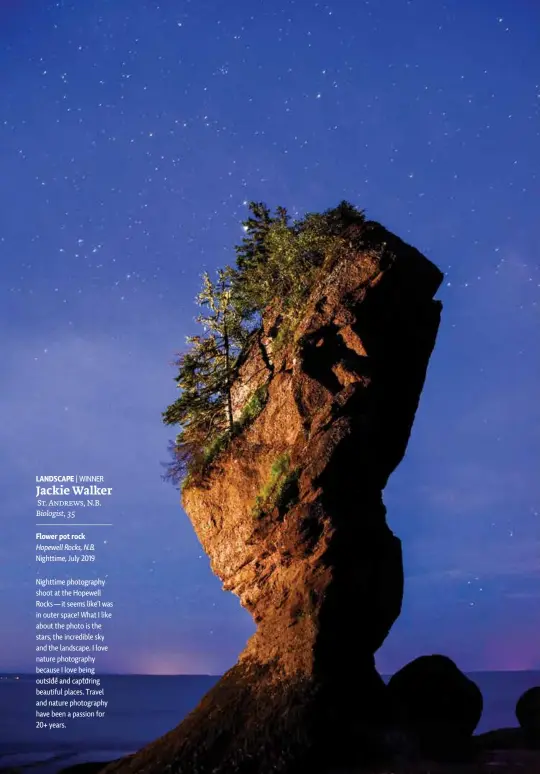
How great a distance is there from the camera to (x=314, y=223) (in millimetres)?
20234

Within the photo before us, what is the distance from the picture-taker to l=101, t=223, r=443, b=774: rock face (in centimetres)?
1484

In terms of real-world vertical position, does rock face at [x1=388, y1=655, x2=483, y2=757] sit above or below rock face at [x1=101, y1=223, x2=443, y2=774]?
below

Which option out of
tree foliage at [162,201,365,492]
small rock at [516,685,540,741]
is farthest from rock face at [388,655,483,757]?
tree foliage at [162,201,365,492]

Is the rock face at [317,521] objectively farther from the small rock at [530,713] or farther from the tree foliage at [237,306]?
the small rock at [530,713]

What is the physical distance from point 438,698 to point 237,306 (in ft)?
43.1

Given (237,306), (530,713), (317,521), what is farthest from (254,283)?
(530,713)

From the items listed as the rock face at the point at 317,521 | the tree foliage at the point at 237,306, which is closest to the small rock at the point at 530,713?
the rock face at the point at 317,521

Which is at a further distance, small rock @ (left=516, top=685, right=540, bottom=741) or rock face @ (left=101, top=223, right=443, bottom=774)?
small rock @ (left=516, top=685, right=540, bottom=741)

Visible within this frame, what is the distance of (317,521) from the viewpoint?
1619 cm

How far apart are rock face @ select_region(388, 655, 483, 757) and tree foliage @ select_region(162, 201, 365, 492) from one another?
8.78 m

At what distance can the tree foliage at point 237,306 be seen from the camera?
65.0ft

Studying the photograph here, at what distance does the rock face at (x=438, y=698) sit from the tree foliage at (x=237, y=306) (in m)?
8.78

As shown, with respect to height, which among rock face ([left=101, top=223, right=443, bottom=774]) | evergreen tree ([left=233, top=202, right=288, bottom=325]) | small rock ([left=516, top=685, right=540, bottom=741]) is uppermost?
evergreen tree ([left=233, top=202, right=288, bottom=325])

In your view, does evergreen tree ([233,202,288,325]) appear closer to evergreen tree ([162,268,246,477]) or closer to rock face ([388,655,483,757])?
evergreen tree ([162,268,246,477])
